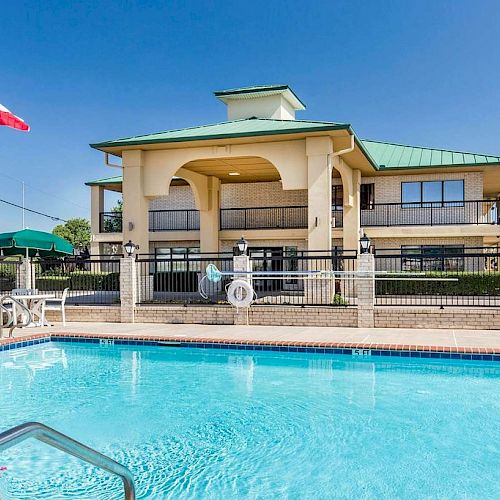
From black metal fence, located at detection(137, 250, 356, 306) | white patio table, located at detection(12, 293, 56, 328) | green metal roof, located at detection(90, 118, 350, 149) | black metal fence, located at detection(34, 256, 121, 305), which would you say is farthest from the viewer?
black metal fence, located at detection(34, 256, 121, 305)

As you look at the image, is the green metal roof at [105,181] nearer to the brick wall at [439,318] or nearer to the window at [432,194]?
the window at [432,194]

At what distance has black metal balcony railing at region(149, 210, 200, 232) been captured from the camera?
2588 cm

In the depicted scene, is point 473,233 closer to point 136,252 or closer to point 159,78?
point 136,252

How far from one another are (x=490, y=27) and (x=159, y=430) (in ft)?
64.8

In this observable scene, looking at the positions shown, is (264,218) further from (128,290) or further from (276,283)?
(128,290)

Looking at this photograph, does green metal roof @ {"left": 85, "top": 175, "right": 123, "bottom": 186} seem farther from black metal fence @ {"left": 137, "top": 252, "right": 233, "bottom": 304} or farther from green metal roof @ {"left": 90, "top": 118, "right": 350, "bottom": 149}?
green metal roof @ {"left": 90, "top": 118, "right": 350, "bottom": 149}

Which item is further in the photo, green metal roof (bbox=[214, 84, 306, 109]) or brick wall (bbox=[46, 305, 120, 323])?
green metal roof (bbox=[214, 84, 306, 109])

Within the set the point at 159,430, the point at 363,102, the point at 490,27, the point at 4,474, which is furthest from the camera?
the point at 363,102

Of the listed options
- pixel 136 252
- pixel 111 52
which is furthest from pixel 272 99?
pixel 136 252

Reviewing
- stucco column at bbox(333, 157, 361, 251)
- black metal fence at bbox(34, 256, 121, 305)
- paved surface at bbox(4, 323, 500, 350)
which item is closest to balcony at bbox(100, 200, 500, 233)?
stucco column at bbox(333, 157, 361, 251)

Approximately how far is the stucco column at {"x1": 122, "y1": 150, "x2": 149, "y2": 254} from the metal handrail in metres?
15.2

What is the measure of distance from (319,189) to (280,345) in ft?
21.0

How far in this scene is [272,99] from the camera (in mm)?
25984

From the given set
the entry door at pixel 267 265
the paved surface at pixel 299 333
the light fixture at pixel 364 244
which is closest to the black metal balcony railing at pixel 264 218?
the entry door at pixel 267 265
